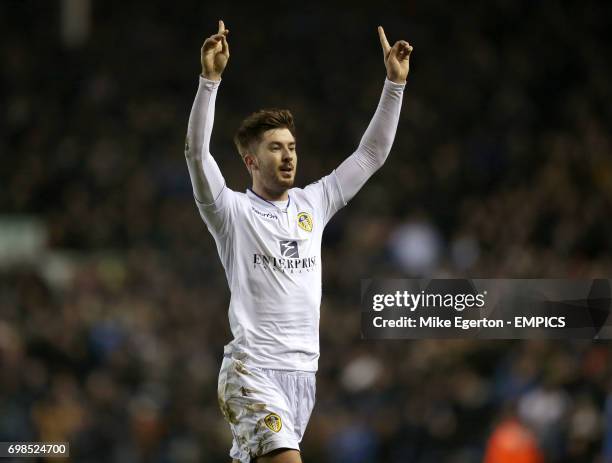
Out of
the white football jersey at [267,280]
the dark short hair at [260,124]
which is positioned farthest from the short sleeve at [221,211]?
the dark short hair at [260,124]

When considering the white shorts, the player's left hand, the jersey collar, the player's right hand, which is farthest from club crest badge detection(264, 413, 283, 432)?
the player's left hand

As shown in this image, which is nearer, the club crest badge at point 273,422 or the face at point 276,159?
the club crest badge at point 273,422

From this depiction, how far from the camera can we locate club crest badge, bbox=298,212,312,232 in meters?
5.77

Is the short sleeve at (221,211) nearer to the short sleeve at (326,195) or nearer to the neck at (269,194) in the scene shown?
the neck at (269,194)

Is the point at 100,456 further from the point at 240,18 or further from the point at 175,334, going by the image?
the point at 240,18

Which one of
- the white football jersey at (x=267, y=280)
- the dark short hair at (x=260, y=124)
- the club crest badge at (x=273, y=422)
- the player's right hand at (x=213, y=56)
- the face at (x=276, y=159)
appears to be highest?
the player's right hand at (x=213, y=56)

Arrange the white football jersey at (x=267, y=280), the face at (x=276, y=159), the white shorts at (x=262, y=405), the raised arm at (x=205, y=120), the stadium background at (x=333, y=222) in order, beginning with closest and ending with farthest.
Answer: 1. the raised arm at (x=205, y=120)
2. the white shorts at (x=262, y=405)
3. the white football jersey at (x=267, y=280)
4. the face at (x=276, y=159)
5. the stadium background at (x=333, y=222)

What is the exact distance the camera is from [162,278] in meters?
13.3

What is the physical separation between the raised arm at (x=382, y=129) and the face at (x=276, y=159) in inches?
16.4

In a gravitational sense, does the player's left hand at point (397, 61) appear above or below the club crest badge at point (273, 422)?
above

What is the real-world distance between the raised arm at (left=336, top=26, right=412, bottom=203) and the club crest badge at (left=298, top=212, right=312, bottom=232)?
0.99ft

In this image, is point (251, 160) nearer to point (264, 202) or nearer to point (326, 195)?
point (264, 202)

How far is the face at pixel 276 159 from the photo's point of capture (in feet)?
18.6

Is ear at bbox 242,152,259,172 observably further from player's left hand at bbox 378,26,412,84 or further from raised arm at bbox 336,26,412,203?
player's left hand at bbox 378,26,412,84
